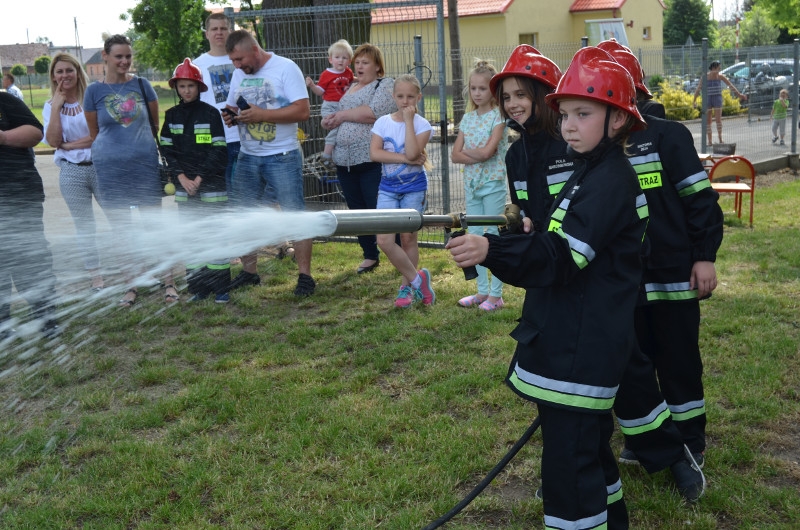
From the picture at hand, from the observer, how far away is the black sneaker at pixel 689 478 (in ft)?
12.3

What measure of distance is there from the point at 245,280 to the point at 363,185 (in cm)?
158

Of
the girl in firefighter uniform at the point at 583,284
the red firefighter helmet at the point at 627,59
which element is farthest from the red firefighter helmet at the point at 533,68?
the girl in firefighter uniform at the point at 583,284

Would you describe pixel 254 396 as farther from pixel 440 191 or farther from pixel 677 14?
pixel 677 14

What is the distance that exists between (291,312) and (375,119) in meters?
2.20

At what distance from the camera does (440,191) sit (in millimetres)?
9836

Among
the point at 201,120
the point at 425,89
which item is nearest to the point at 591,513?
the point at 201,120

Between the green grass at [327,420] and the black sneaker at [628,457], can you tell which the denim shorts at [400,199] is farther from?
the black sneaker at [628,457]

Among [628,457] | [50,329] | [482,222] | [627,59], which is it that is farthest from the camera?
[50,329]

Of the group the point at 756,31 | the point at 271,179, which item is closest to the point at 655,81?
the point at 271,179

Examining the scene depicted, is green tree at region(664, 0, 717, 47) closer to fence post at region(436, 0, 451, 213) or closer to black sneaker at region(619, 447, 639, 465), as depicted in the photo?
fence post at region(436, 0, 451, 213)

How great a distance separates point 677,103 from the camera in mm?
15656

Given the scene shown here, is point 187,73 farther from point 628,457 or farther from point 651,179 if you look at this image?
point 628,457

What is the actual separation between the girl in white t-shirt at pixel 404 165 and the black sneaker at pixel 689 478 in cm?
357

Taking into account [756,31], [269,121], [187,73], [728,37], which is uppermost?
[728,37]
